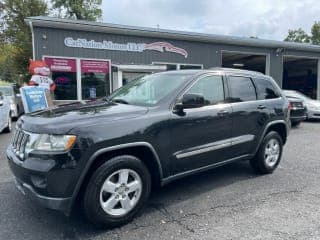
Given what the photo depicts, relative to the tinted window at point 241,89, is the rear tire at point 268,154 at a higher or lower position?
lower

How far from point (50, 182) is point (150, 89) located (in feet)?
6.48

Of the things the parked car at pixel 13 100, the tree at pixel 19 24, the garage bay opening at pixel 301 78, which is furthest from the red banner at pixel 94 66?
the tree at pixel 19 24

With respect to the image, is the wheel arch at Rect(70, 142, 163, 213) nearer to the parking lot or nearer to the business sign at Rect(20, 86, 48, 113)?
the parking lot

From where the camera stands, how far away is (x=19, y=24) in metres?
30.5

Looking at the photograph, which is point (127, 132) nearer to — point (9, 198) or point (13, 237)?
point (13, 237)

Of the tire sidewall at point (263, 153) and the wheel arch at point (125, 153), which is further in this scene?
the tire sidewall at point (263, 153)

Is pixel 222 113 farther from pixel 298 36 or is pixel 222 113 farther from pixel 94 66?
pixel 298 36

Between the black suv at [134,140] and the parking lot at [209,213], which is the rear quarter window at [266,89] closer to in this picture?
the black suv at [134,140]

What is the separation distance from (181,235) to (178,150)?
1062mm

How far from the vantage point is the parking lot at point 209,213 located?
3.31 m

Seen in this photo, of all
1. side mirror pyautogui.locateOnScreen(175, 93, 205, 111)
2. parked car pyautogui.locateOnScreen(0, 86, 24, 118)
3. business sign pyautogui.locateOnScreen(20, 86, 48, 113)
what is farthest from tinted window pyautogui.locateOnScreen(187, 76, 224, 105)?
parked car pyautogui.locateOnScreen(0, 86, 24, 118)

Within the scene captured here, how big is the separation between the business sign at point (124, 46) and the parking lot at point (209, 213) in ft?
28.1

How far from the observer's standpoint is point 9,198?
425 cm

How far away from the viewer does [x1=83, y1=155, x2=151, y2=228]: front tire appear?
3195 mm
